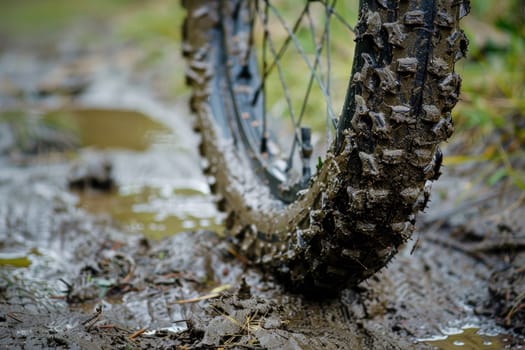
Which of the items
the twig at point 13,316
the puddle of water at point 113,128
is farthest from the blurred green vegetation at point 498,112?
the puddle of water at point 113,128

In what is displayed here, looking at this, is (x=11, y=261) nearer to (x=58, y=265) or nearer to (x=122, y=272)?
(x=58, y=265)

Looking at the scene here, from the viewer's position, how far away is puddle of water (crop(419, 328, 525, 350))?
1.52 meters

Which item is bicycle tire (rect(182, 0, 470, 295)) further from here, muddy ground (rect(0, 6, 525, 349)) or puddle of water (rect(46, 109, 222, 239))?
puddle of water (rect(46, 109, 222, 239))

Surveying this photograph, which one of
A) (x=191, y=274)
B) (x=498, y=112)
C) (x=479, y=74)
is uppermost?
(x=479, y=74)

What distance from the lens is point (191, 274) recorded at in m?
1.79

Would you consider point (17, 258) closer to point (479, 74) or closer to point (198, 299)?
point (198, 299)

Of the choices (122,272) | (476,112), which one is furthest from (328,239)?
(476,112)

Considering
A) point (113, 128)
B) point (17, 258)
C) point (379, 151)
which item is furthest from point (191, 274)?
point (113, 128)

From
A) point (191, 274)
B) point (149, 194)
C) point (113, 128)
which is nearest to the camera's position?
point (191, 274)

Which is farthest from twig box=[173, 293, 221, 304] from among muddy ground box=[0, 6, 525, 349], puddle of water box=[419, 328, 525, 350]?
puddle of water box=[419, 328, 525, 350]

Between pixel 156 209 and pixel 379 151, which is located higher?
pixel 379 151

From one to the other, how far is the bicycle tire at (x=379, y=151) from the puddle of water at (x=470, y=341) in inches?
12.3

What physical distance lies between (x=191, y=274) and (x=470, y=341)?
88 cm

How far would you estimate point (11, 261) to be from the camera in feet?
6.61
